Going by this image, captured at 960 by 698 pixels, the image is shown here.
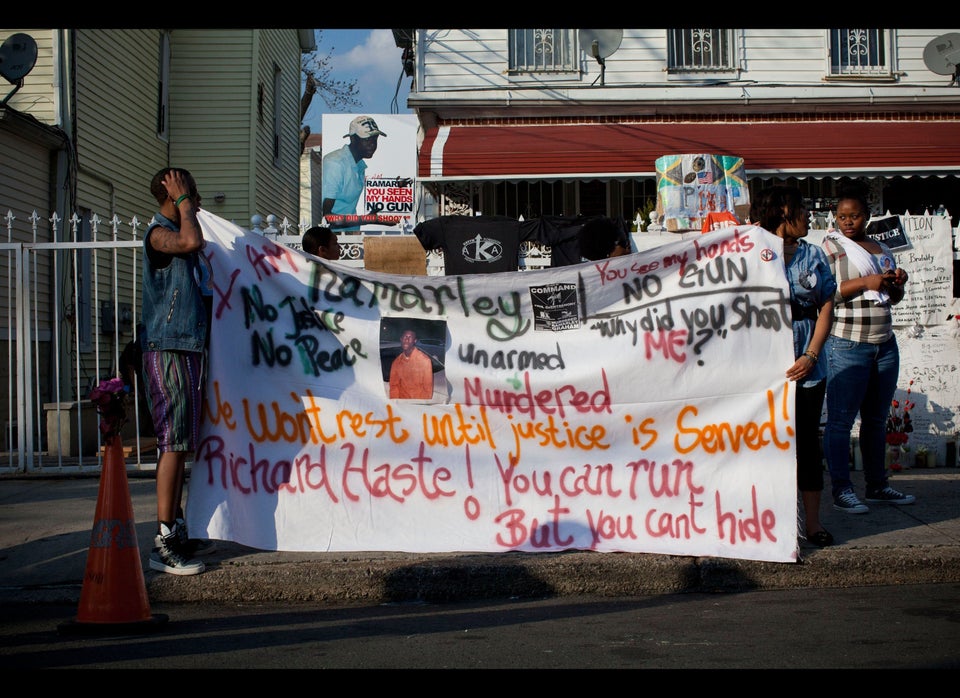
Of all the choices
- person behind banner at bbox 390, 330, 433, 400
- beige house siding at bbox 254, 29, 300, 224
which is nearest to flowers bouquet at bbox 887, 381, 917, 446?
person behind banner at bbox 390, 330, 433, 400

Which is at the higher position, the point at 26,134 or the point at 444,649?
the point at 26,134

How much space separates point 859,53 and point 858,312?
11.2 metres

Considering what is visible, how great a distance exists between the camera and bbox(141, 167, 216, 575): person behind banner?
516 cm

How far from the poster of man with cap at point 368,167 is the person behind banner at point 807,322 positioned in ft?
57.0

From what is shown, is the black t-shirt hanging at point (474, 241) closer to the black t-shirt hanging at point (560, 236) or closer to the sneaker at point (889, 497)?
the black t-shirt hanging at point (560, 236)

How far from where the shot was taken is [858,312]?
596 cm

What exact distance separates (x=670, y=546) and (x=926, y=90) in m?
12.5

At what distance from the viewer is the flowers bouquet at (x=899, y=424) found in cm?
780

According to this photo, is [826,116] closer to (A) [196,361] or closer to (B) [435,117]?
(B) [435,117]

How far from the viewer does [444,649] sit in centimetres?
400

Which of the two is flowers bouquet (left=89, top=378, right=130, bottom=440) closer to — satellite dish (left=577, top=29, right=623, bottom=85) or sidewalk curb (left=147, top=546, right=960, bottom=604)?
sidewalk curb (left=147, top=546, right=960, bottom=604)

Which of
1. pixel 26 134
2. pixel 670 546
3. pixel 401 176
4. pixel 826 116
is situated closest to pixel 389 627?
pixel 670 546

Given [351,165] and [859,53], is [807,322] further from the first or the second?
[351,165]
